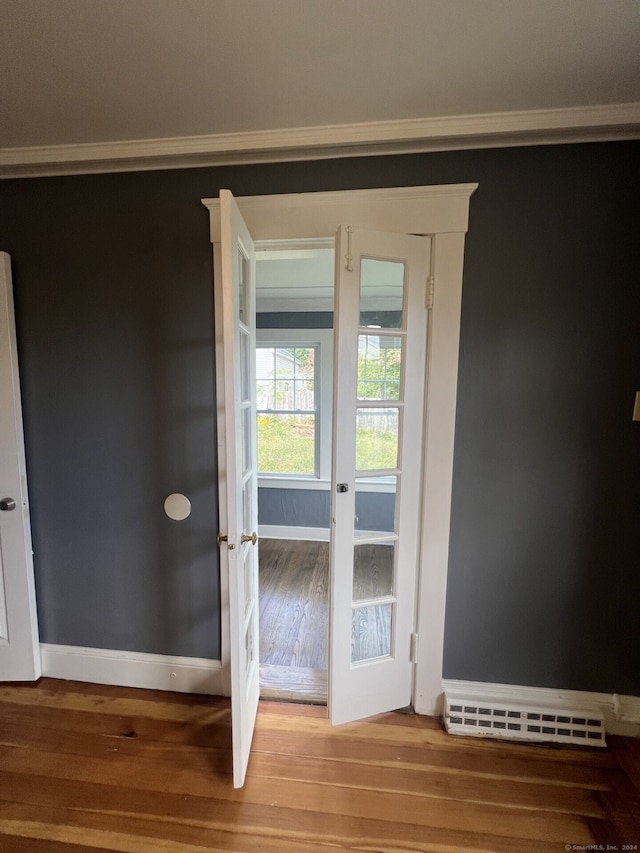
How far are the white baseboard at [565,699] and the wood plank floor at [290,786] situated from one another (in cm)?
8

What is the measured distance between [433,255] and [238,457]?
115 centimetres

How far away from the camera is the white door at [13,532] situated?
1676 mm

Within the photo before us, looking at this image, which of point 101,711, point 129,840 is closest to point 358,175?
point 129,840

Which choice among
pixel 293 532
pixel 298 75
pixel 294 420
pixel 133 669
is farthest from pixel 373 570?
pixel 294 420

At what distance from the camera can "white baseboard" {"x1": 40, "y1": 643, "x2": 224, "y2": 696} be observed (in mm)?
1782

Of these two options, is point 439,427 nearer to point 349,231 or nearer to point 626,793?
point 349,231

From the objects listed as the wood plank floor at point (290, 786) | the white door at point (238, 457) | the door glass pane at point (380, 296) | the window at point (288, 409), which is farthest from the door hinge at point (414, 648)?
the window at point (288, 409)

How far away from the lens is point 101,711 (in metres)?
1.69

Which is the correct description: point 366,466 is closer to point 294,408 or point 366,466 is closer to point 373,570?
point 373,570

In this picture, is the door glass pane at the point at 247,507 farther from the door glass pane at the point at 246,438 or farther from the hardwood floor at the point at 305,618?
the hardwood floor at the point at 305,618

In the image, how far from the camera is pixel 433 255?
1.52m

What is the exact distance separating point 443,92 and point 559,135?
0.52 metres

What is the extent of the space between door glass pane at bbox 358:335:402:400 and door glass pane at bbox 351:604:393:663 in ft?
3.17

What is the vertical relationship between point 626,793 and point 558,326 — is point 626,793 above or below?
below
